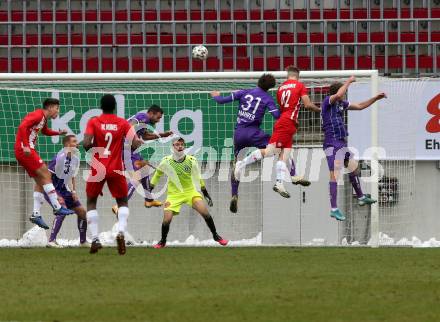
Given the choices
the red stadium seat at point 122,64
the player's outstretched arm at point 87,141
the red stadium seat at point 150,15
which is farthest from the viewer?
the red stadium seat at point 150,15

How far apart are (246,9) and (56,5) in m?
7.30

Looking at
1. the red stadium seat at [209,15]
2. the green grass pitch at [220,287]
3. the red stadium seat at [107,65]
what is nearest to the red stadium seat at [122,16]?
the red stadium seat at [107,65]

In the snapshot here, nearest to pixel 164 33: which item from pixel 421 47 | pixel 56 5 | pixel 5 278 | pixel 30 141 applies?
pixel 56 5

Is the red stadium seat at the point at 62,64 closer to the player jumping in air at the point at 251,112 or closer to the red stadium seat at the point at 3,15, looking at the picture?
the red stadium seat at the point at 3,15

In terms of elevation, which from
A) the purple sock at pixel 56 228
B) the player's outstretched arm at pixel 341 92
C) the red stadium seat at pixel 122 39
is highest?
the red stadium seat at pixel 122 39

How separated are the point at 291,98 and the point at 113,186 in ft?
11.0

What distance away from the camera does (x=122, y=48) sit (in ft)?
A: 132

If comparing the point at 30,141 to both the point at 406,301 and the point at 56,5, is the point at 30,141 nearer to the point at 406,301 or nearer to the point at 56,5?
the point at 406,301

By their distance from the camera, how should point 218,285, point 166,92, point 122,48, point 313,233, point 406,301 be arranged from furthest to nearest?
point 122,48
point 313,233
point 166,92
point 218,285
point 406,301

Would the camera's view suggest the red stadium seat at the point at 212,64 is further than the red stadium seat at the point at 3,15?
No

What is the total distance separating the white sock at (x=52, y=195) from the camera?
590 inches

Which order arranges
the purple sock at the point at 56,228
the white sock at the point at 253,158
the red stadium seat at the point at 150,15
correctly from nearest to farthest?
the white sock at the point at 253,158
the purple sock at the point at 56,228
the red stadium seat at the point at 150,15

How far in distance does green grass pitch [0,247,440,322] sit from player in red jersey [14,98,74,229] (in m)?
1.35

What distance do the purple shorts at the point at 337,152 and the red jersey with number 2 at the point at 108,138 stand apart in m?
3.61
